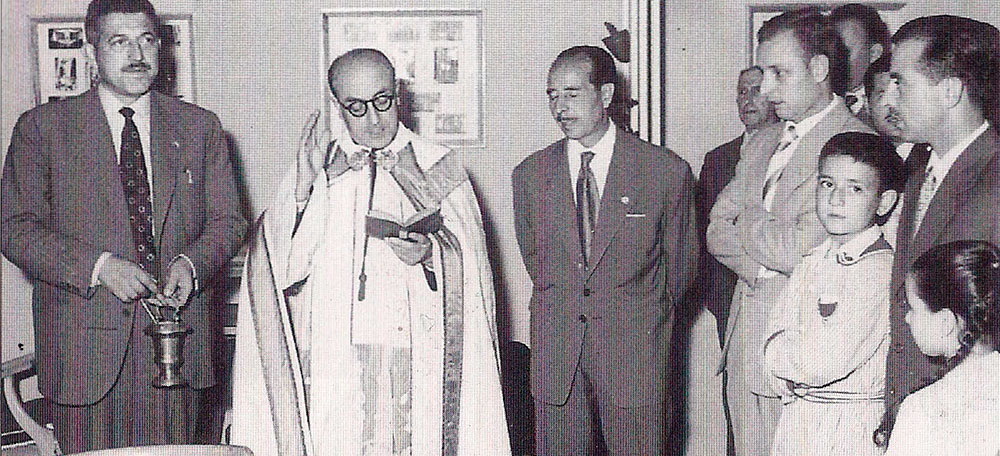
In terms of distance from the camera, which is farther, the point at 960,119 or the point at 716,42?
the point at 716,42

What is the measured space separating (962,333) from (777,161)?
1.45 ft

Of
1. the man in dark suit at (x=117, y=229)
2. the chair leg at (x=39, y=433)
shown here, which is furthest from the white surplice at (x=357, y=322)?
the chair leg at (x=39, y=433)

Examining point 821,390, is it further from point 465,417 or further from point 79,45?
point 79,45

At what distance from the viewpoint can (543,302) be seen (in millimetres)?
2320

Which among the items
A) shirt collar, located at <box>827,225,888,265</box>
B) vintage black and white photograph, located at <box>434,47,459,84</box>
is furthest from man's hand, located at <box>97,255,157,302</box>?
shirt collar, located at <box>827,225,888,265</box>

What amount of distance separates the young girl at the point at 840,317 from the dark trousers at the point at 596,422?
24 centimetres

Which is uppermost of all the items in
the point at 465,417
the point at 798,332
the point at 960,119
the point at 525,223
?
the point at 960,119

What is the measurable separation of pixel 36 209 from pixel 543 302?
0.95 meters

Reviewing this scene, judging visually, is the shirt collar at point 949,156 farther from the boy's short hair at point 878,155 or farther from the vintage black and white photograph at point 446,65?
the vintage black and white photograph at point 446,65

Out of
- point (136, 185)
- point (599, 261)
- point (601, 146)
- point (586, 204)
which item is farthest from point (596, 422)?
point (136, 185)

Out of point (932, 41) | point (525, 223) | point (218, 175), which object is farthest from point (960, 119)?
point (218, 175)

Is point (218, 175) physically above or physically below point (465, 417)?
above

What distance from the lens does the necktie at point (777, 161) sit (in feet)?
7.43

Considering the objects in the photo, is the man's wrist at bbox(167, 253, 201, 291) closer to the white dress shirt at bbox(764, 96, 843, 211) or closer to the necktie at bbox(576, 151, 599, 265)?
the necktie at bbox(576, 151, 599, 265)
